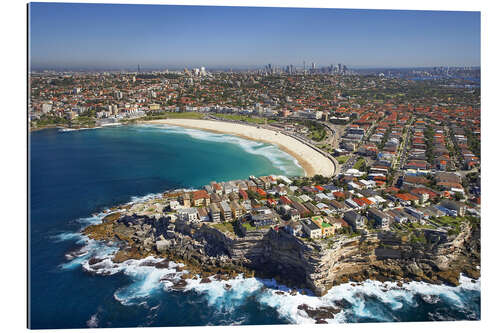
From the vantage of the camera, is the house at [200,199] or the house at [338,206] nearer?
the house at [338,206]

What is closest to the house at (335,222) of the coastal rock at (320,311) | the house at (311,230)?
the house at (311,230)

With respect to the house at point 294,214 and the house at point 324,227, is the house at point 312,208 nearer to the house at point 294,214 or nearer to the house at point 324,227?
the house at point 294,214

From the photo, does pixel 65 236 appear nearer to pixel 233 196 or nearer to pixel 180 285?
pixel 180 285

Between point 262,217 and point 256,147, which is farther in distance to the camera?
point 256,147

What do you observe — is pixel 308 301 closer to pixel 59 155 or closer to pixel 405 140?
pixel 405 140

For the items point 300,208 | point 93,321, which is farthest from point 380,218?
point 93,321

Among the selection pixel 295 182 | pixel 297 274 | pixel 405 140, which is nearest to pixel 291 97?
pixel 405 140

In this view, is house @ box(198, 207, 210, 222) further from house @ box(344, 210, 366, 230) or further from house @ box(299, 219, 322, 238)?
house @ box(344, 210, 366, 230)
